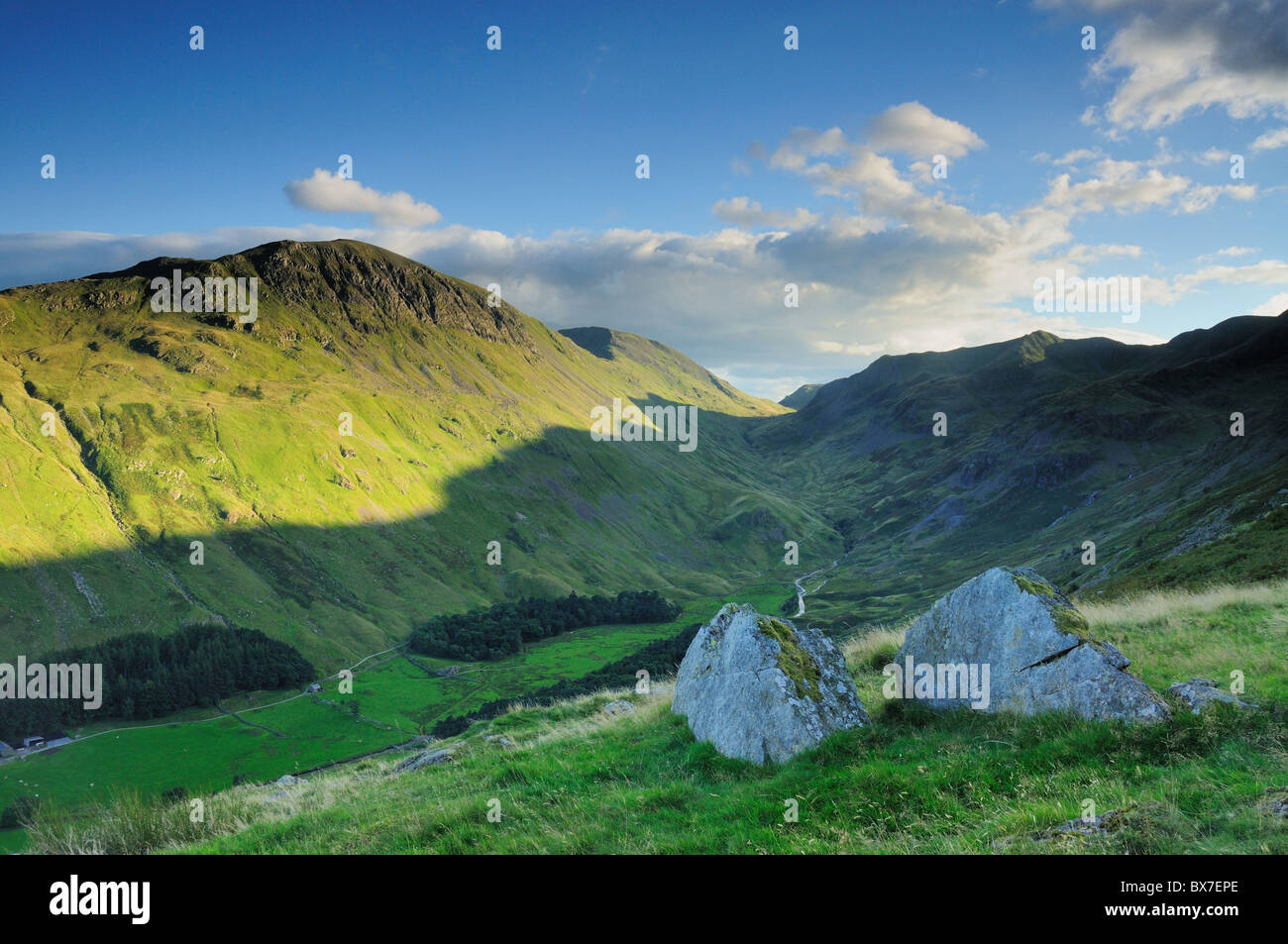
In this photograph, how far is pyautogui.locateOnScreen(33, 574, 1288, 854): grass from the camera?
29.1 feet

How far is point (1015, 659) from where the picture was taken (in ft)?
48.9

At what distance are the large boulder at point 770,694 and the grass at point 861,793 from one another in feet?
1.81

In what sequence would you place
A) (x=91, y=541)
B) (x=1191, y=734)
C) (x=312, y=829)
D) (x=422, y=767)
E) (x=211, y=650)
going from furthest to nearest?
(x=91, y=541)
(x=211, y=650)
(x=422, y=767)
(x=312, y=829)
(x=1191, y=734)

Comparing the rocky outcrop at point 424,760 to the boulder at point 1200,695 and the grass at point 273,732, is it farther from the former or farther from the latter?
the grass at point 273,732

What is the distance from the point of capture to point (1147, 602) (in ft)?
80.5

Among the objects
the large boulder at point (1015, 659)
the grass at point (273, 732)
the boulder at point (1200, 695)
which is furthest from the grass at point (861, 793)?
the grass at point (273, 732)

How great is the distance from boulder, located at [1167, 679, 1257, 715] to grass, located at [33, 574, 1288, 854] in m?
0.33

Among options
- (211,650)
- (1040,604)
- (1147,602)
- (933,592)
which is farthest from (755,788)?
(211,650)

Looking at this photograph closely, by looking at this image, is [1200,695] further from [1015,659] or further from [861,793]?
[861,793]

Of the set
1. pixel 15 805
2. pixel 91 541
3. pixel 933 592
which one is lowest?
pixel 15 805

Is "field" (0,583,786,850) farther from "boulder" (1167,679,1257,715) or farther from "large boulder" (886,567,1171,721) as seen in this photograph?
"boulder" (1167,679,1257,715)

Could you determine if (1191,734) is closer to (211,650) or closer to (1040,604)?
(1040,604)

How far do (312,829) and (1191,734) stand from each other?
679 inches
